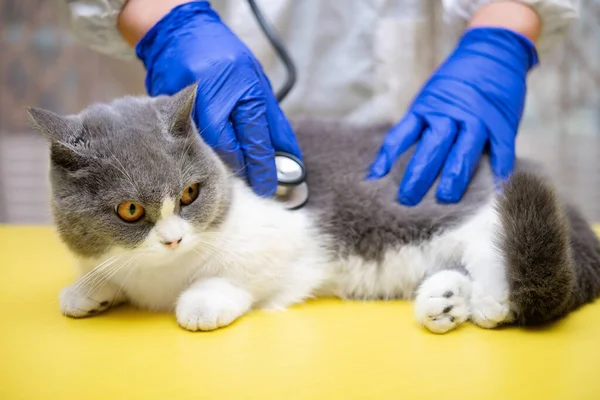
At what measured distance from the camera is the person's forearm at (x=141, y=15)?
1.40 metres

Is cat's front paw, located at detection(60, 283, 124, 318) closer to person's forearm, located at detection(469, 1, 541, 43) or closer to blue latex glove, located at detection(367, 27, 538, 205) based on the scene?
blue latex glove, located at detection(367, 27, 538, 205)

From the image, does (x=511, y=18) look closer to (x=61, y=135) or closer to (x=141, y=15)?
(x=141, y=15)

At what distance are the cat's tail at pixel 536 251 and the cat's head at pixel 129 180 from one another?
1.84 feet

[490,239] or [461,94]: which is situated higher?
[461,94]

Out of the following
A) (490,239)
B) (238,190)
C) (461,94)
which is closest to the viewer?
(490,239)

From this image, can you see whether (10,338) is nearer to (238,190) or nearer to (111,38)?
(238,190)

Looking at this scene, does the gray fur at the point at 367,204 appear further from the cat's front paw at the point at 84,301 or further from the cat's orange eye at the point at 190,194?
the cat's front paw at the point at 84,301

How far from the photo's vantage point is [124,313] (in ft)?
3.95

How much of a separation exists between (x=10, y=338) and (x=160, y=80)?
2.07 feet

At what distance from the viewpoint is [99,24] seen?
60.8 inches

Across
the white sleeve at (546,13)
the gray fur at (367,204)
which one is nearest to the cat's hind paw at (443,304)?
the gray fur at (367,204)

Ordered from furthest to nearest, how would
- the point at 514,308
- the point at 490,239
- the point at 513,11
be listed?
the point at 513,11 → the point at 490,239 → the point at 514,308

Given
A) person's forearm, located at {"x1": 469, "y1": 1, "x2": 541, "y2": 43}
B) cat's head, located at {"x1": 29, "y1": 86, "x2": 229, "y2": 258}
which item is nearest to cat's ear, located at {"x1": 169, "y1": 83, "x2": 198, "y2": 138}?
cat's head, located at {"x1": 29, "y1": 86, "x2": 229, "y2": 258}

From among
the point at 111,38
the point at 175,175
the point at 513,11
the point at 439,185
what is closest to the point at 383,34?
the point at 513,11
